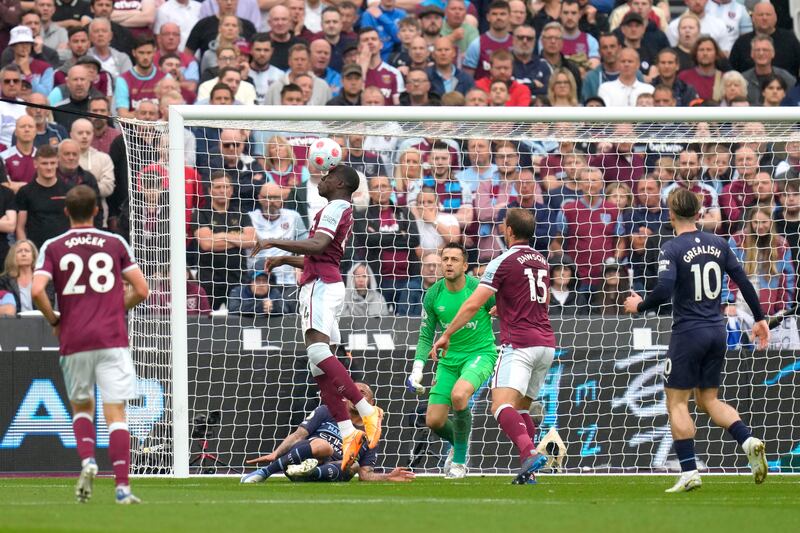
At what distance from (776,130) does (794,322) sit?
78.9 inches

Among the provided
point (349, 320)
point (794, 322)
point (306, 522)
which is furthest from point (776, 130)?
point (306, 522)

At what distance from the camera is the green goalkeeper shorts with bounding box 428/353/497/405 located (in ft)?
41.3

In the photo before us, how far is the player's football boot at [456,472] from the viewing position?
41.4ft

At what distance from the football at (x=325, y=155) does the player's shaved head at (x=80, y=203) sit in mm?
3042

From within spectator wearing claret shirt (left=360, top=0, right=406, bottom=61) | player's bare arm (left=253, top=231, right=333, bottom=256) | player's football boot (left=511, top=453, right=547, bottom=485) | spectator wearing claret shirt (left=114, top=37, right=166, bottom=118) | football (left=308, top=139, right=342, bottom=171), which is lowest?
player's football boot (left=511, top=453, right=547, bottom=485)

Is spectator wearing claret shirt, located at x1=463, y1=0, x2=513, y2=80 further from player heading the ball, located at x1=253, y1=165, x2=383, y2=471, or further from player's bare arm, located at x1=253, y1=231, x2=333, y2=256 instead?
player's bare arm, located at x1=253, y1=231, x2=333, y2=256

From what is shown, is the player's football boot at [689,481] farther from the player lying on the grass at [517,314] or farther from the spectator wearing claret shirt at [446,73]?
the spectator wearing claret shirt at [446,73]

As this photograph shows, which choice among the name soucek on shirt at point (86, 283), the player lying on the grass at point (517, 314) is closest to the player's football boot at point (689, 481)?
the player lying on the grass at point (517, 314)

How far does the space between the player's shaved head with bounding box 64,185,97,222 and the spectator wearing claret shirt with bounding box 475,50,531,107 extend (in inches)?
375

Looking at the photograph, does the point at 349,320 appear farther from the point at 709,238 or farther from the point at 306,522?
the point at 306,522

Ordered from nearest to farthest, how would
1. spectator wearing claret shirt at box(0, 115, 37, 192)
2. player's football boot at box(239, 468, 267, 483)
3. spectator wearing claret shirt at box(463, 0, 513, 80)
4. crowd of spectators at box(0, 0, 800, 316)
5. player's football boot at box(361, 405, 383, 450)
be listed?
player's football boot at box(361, 405, 383, 450) < player's football boot at box(239, 468, 267, 483) < crowd of spectators at box(0, 0, 800, 316) < spectator wearing claret shirt at box(0, 115, 37, 192) < spectator wearing claret shirt at box(463, 0, 513, 80)

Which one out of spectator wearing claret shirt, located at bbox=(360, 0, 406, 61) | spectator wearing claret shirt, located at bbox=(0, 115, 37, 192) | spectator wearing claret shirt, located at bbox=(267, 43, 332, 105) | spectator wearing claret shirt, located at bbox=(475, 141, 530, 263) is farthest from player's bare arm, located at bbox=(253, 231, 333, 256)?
spectator wearing claret shirt, located at bbox=(360, 0, 406, 61)

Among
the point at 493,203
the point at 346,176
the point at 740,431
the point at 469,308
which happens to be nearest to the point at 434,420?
the point at 469,308

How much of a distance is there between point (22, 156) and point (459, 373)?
639 centimetres
